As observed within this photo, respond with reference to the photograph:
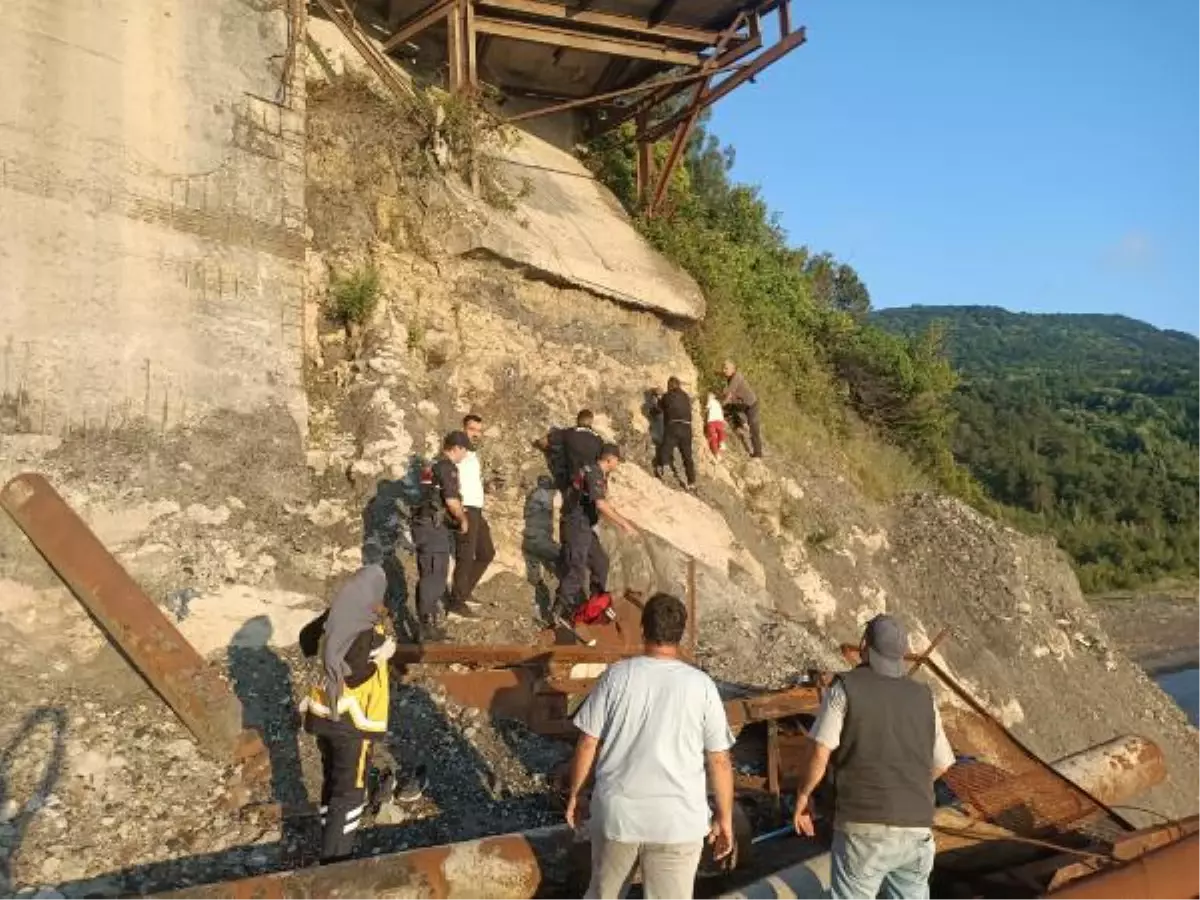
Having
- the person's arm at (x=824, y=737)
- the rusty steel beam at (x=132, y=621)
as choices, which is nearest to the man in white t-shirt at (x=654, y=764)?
the person's arm at (x=824, y=737)

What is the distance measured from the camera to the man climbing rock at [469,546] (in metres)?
8.07

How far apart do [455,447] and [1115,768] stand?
528 centimetres

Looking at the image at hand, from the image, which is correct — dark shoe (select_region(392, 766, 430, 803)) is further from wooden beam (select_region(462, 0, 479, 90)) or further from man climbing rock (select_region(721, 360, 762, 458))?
wooden beam (select_region(462, 0, 479, 90))

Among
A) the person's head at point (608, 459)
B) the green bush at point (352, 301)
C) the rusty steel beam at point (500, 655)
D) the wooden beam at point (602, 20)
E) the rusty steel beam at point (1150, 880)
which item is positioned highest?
the wooden beam at point (602, 20)

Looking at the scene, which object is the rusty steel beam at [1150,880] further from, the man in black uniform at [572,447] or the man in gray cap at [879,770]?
the man in black uniform at [572,447]

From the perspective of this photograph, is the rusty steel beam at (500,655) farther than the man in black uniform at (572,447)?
No

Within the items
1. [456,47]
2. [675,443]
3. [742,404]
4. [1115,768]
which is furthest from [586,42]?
[1115,768]

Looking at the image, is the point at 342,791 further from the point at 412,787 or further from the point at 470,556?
the point at 470,556

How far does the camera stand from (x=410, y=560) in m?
8.30

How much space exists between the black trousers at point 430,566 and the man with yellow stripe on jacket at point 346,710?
258 cm

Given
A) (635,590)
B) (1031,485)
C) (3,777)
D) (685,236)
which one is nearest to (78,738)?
(3,777)

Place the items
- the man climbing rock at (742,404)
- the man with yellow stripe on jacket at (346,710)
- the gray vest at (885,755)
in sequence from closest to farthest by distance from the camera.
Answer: the gray vest at (885,755) → the man with yellow stripe on jacket at (346,710) → the man climbing rock at (742,404)

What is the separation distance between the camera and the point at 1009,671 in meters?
13.5

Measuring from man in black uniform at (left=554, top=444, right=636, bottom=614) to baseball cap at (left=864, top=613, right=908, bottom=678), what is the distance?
4.79 metres
